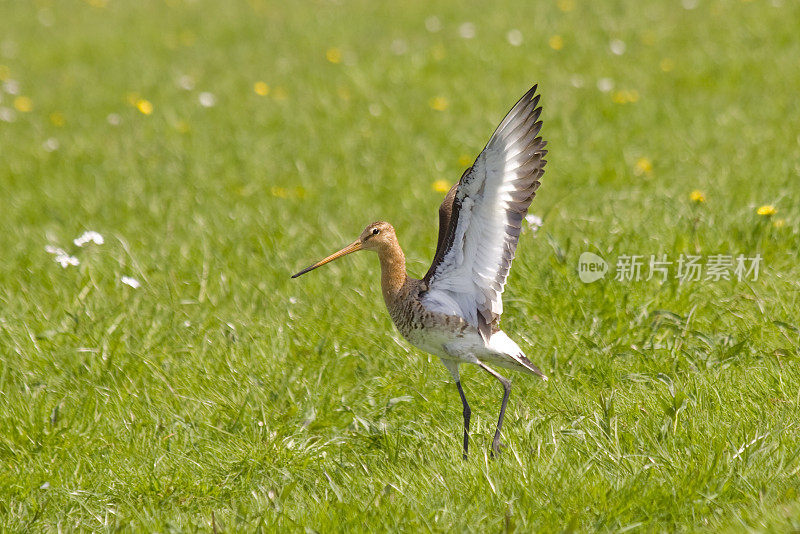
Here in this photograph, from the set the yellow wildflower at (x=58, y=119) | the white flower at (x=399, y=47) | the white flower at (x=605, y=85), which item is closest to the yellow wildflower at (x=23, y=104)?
the yellow wildflower at (x=58, y=119)

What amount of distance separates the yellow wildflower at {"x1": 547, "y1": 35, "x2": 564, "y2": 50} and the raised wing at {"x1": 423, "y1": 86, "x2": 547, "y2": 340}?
18.7ft

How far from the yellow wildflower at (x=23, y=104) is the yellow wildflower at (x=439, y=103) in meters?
3.88

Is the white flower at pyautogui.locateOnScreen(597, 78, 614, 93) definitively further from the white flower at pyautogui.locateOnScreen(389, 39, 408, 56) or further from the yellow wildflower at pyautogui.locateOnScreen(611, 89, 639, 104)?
the white flower at pyautogui.locateOnScreen(389, 39, 408, 56)

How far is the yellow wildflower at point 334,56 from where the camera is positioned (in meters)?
9.51

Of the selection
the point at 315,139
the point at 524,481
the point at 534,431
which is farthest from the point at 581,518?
the point at 315,139

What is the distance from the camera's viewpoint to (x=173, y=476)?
3.69 metres

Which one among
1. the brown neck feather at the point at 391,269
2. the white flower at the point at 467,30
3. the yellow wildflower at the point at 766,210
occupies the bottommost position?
the white flower at the point at 467,30

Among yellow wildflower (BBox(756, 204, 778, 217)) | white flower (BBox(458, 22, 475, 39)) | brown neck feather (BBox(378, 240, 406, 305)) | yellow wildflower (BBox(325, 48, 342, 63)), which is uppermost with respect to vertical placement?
brown neck feather (BBox(378, 240, 406, 305))

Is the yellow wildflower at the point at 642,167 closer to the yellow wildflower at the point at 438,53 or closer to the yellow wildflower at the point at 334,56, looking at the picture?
the yellow wildflower at the point at 438,53

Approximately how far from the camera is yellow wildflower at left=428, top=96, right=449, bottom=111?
8.27 meters

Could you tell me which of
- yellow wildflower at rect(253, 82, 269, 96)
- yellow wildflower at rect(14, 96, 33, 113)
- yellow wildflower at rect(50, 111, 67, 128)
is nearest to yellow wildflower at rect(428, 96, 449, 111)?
yellow wildflower at rect(253, 82, 269, 96)

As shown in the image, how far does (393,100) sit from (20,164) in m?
3.26

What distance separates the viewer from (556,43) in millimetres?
9188

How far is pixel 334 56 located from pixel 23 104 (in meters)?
3.08
